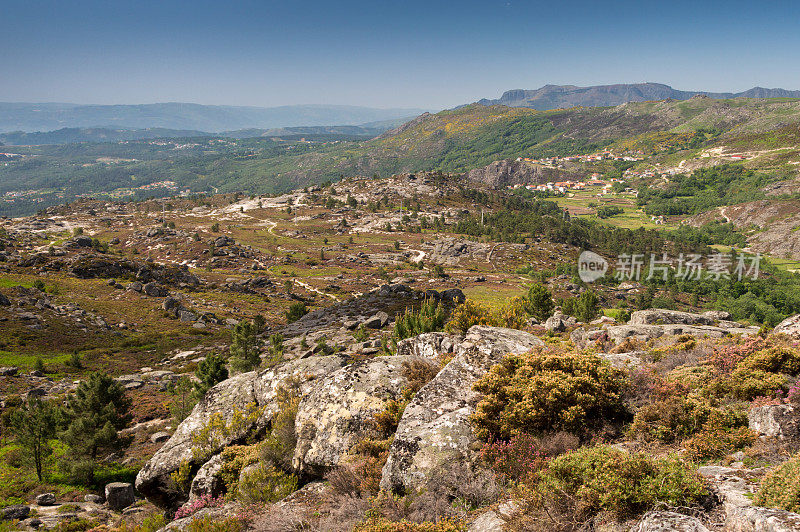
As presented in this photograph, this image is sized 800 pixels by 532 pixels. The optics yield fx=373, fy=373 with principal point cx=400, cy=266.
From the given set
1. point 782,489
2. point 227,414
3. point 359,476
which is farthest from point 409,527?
point 227,414

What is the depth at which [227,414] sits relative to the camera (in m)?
20.1

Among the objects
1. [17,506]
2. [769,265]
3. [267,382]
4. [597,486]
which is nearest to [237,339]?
[17,506]

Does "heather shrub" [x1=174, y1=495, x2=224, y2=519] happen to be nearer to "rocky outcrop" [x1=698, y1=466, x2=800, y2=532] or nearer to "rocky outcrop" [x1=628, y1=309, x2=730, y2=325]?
"rocky outcrop" [x1=698, y1=466, x2=800, y2=532]

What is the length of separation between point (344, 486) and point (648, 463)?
9234 millimetres

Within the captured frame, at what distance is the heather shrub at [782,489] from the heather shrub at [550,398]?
16.8 ft

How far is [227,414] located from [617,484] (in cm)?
1862

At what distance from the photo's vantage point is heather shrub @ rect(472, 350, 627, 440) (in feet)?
41.1

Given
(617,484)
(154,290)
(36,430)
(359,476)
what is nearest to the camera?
(617,484)

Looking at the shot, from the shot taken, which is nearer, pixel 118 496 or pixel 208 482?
pixel 208 482

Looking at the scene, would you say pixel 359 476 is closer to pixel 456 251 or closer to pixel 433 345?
pixel 433 345

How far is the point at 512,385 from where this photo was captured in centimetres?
1373

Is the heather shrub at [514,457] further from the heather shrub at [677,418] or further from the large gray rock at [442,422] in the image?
the heather shrub at [677,418]

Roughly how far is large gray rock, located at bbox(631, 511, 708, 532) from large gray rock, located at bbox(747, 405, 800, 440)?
613 cm

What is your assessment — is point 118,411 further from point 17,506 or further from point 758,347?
point 758,347
